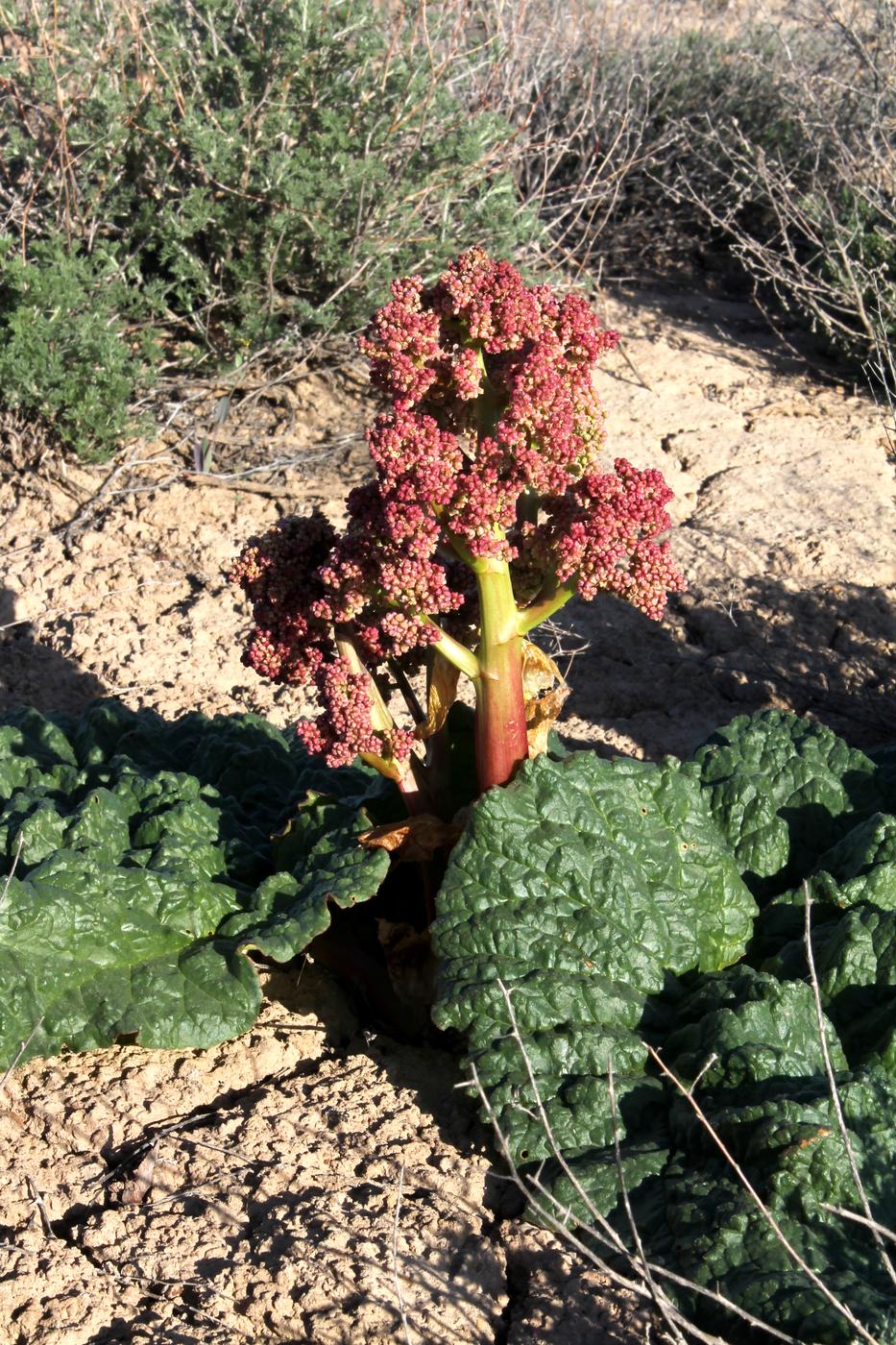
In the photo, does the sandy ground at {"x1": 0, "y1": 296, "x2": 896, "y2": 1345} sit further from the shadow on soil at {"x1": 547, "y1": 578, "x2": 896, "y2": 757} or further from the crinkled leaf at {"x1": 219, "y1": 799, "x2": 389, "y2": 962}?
the crinkled leaf at {"x1": 219, "y1": 799, "x2": 389, "y2": 962}

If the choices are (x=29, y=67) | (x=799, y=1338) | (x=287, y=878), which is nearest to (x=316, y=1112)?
(x=287, y=878)

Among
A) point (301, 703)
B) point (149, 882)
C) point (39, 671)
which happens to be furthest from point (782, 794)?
point (39, 671)

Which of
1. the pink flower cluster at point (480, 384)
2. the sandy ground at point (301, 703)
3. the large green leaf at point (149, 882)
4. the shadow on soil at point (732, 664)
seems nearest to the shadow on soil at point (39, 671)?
the sandy ground at point (301, 703)

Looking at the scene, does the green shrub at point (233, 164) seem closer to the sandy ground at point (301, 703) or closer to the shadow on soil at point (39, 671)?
the sandy ground at point (301, 703)

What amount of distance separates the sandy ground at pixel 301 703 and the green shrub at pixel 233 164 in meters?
0.53

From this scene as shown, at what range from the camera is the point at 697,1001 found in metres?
2.94

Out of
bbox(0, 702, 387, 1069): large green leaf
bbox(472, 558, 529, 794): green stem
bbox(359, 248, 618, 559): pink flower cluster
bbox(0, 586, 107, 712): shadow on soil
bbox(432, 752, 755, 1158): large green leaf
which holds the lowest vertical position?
bbox(0, 586, 107, 712): shadow on soil

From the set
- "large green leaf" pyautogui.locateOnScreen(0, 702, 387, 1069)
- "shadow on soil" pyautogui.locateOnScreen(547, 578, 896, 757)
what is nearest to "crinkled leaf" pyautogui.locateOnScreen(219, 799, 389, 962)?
"large green leaf" pyautogui.locateOnScreen(0, 702, 387, 1069)

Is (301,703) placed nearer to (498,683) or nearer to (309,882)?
(309,882)

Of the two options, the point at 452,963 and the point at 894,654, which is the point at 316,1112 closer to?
the point at 452,963

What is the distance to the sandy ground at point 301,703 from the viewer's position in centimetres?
262

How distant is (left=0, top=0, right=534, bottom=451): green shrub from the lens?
6180 millimetres

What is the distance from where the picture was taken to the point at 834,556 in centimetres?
604

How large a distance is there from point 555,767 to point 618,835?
22 centimetres
